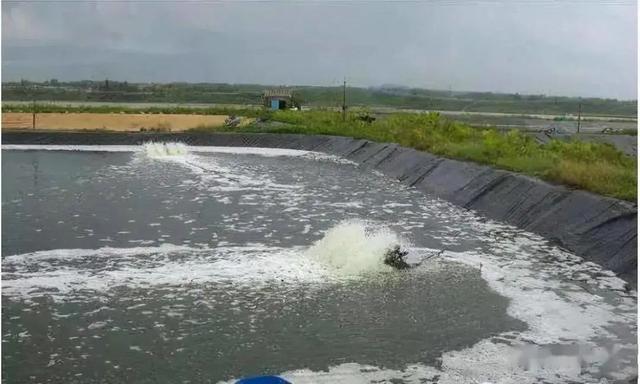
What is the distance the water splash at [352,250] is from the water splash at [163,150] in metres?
15.5

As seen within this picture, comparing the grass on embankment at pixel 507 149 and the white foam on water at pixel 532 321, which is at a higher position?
the grass on embankment at pixel 507 149

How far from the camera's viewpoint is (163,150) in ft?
75.7

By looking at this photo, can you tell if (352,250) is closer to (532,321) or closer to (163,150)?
(532,321)

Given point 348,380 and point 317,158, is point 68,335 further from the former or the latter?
point 317,158

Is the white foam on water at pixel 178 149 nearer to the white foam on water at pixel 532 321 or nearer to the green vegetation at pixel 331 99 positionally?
the white foam on water at pixel 532 321

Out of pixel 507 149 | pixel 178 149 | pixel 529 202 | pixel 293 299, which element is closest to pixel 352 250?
pixel 293 299

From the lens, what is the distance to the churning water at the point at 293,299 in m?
4.62

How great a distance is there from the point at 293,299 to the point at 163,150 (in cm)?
1798

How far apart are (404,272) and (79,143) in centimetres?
2184

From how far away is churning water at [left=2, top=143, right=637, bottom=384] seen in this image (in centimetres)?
462

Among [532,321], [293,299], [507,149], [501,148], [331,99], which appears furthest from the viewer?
[331,99]

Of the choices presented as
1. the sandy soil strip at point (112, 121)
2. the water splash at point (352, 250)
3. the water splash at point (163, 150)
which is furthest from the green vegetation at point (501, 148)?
the sandy soil strip at point (112, 121)

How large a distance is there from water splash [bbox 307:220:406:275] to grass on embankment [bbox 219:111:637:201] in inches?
150

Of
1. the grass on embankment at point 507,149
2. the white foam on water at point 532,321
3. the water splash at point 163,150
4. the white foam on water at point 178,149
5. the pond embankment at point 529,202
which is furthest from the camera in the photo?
the white foam on water at point 178,149
